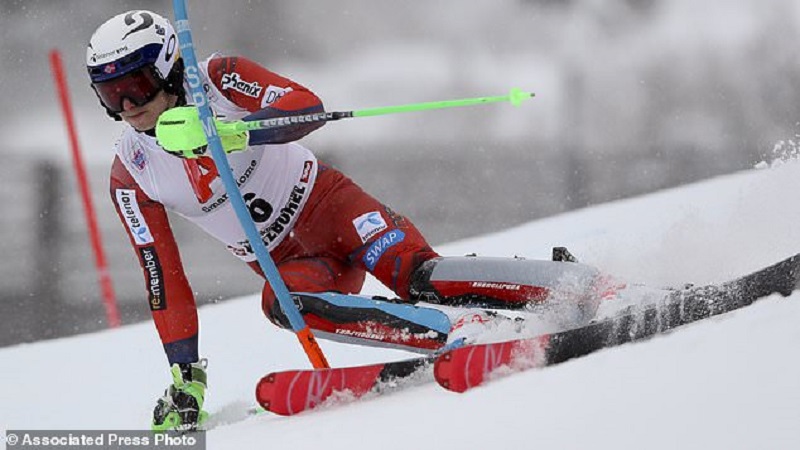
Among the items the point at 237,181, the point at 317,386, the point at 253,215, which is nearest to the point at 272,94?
the point at 237,181

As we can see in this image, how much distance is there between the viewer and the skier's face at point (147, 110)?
3.29 metres

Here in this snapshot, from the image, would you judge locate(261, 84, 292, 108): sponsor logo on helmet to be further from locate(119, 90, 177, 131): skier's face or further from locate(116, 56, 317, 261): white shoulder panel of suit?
locate(119, 90, 177, 131): skier's face

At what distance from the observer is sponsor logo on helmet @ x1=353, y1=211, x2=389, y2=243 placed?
11.6 feet

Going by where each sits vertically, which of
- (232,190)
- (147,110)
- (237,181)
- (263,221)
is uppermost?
(147,110)

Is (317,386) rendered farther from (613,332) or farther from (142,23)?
(142,23)

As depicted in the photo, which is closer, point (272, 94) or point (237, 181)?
point (272, 94)

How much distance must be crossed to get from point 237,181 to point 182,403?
2.23 feet

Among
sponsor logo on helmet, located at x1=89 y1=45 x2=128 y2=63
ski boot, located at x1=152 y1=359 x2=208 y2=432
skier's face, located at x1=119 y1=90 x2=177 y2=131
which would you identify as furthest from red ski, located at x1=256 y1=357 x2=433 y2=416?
sponsor logo on helmet, located at x1=89 y1=45 x2=128 y2=63

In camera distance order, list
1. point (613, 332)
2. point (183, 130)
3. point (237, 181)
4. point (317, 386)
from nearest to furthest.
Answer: point (613, 332) < point (317, 386) < point (183, 130) < point (237, 181)

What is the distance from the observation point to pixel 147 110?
10.8 ft

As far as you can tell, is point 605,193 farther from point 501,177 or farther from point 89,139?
point 89,139

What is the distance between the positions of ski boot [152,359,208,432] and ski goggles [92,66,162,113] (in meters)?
0.80

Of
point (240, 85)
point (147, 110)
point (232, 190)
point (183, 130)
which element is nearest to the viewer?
point (183, 130)

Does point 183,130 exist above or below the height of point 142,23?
below
